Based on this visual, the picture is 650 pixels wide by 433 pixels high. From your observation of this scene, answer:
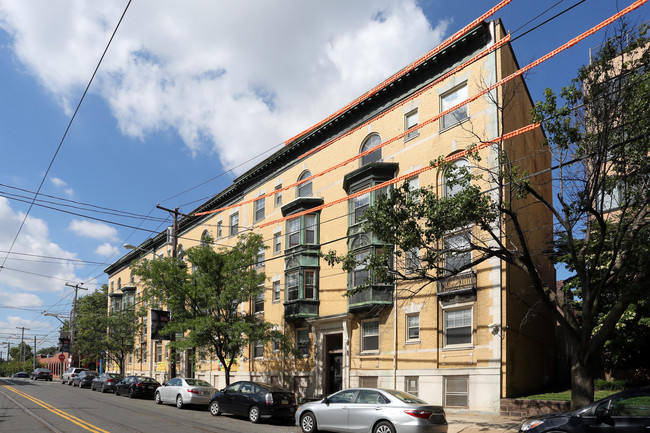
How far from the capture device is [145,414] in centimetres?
1955

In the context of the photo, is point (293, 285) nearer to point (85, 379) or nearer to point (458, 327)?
point (458, 327)

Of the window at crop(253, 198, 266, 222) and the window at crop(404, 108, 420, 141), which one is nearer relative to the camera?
the window at crop(404, 108, 420, 141)

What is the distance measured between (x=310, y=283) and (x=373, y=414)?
14502 millimetres

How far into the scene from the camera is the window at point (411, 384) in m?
21.4

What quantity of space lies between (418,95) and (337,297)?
10275mm

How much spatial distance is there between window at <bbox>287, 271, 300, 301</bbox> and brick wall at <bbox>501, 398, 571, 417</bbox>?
1295 cm

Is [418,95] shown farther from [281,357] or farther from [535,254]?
[281,357]

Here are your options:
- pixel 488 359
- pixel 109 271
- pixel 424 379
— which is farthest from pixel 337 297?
pixel 109 271

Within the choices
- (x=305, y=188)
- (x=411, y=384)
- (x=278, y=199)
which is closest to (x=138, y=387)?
(x=278, y=199)

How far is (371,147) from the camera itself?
85.0ft

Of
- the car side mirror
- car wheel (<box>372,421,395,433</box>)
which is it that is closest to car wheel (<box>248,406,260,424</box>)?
car wheel (<box>372,421,395,433</box>)

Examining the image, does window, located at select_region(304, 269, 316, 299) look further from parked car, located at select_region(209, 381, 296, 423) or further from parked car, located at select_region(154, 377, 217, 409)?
parked car, located at select_region(209, 381, 296, 423)

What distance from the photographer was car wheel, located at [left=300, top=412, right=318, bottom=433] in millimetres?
15492

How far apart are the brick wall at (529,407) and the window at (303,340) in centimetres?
1218
